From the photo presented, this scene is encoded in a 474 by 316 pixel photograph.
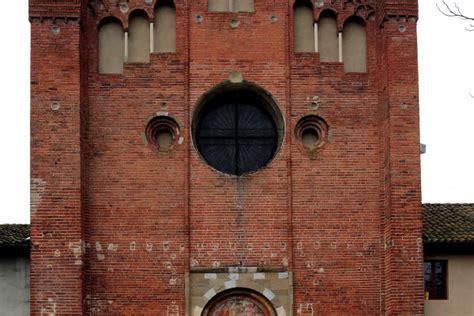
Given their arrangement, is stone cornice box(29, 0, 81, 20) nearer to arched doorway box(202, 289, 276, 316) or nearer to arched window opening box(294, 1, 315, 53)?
arched window opening box(294, 1, 315, 53)

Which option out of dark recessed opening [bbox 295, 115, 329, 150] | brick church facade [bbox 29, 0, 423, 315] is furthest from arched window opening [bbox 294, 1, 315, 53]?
dark recessed opening [bbox 295, 115, 329, 150]

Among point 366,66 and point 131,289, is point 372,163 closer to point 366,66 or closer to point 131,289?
point 366,66

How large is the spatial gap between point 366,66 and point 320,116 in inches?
67.4

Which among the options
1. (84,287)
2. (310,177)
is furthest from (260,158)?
(84,287)

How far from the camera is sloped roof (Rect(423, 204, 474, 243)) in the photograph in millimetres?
29875

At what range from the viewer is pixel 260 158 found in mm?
28000

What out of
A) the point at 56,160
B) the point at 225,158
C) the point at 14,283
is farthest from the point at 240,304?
the point at 14,283

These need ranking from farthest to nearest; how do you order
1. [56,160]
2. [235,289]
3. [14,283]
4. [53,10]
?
1. [14,283]
2. [53,10]
3. [235,289]
4. [56,160]

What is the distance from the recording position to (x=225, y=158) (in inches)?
1101

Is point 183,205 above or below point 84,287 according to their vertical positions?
above

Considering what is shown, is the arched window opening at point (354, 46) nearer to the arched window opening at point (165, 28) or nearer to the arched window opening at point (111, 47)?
the arched window opening at point (165, 28)

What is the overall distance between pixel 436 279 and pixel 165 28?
9461 mm

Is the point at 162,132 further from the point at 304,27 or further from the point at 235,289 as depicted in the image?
the point at 304,27

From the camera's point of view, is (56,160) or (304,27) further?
(304,27)
